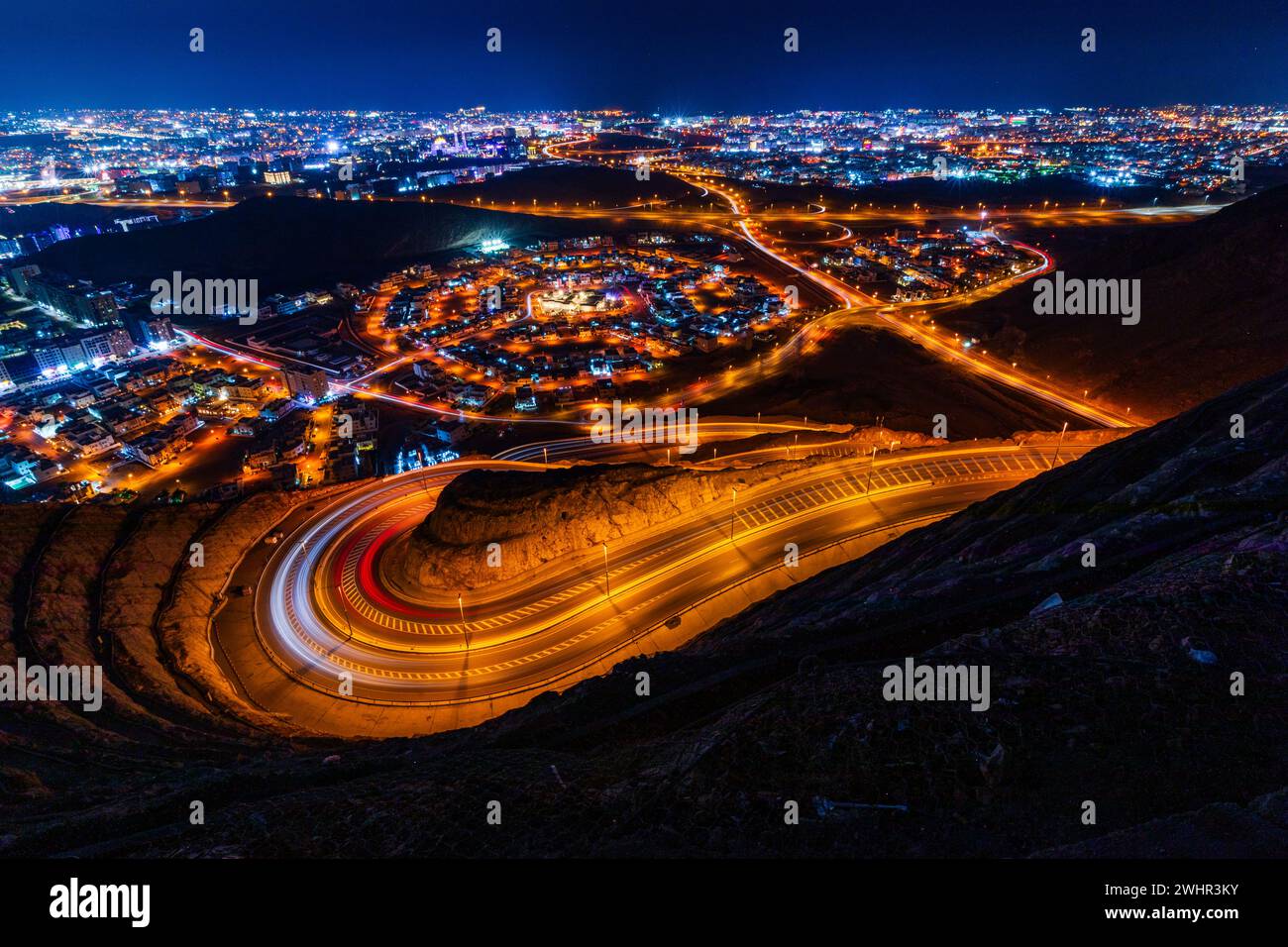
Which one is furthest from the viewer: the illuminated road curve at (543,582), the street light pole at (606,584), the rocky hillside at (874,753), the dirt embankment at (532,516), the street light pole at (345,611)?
the dirt embankment at (532,516)

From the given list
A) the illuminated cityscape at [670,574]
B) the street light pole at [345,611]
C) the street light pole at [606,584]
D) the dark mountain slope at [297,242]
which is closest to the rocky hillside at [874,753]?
the illuminated cityscape at [670,574]

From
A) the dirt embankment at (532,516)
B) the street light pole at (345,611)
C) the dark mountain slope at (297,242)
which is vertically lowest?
the street light pole at (345,611)

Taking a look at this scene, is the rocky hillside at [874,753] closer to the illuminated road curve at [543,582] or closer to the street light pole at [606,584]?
the illuminated road curve at [543,582]

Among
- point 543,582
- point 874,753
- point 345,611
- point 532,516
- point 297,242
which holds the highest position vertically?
point 297,242

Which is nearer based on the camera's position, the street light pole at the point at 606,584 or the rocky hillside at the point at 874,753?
the rocky hillside at the point at 874,753

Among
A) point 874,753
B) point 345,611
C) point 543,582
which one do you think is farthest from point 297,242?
point 874,753

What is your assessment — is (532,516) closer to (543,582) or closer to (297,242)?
(543,582)

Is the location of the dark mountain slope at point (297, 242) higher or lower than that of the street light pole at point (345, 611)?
higher

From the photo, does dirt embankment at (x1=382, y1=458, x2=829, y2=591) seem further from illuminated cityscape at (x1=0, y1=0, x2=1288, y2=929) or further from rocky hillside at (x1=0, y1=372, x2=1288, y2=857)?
rocky hillside at (x1=0, y1=372, x2=1288, y2=857)
